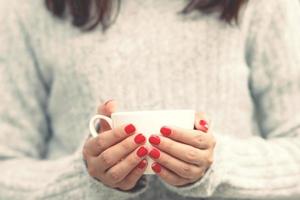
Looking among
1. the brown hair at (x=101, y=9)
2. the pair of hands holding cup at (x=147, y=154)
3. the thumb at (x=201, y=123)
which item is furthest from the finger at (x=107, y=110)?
the brown hair at (x=101, y=9)

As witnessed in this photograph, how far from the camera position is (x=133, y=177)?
84cm

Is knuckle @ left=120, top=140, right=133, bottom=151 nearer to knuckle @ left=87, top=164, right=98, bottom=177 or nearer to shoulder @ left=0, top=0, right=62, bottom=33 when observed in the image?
knuckle @ left=87, top=164, right=98, bottom=177

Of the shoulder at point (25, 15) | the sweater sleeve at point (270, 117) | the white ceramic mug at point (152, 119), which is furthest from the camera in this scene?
the shoulder at point (25, 15)

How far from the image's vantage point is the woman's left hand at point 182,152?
2.65 feet

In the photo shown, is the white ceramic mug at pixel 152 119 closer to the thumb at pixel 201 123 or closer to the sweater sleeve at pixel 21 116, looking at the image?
the thumb at pixel 201 123

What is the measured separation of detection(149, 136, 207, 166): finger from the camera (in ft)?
2.64

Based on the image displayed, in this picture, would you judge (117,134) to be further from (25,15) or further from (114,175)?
(25,15)

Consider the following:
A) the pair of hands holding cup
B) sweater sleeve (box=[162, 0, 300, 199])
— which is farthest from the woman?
the pair of hands holding cup

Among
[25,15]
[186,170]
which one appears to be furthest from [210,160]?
[25,15]

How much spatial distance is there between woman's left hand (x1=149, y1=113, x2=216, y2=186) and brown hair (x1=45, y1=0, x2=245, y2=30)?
0.25 metres

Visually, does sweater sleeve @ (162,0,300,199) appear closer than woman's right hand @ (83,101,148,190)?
No

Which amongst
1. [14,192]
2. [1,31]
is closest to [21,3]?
[1,31]

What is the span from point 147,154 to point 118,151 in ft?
0.11

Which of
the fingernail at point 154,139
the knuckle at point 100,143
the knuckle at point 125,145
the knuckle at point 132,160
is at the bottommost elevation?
the knuckle at point 132,160
